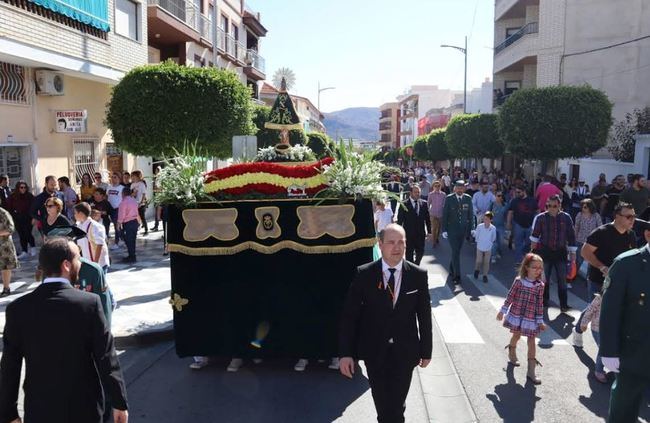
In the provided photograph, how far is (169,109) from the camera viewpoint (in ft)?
46.7

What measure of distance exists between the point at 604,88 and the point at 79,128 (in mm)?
24474

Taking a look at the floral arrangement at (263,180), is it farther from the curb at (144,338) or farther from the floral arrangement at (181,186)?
the curb at (144,338)

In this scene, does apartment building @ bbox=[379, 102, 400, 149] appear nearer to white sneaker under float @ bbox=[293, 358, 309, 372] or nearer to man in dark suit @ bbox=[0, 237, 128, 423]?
white sneaker under float @ bbox=[293, 358, 309, 372]

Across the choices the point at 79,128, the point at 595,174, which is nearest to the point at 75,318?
the point at 79,128

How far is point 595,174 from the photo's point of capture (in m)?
24.6

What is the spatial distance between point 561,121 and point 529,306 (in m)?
17.7

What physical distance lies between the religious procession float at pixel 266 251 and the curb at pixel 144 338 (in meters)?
1.35

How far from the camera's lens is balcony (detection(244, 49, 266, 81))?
120 feet

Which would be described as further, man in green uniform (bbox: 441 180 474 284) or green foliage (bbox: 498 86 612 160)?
green foliage (bbox: 498 86 612 160)

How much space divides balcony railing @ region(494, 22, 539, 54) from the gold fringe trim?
93.4ft

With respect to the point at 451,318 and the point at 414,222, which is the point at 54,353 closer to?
the point at 451,318

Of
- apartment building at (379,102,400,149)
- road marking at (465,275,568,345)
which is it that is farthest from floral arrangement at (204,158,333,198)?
apartment building at (379,102,400,149)

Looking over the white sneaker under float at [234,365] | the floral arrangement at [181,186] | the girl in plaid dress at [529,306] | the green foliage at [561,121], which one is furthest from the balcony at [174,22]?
the girl in plaid dress at [529,306]

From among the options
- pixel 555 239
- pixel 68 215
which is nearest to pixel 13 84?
pixel 68 215
